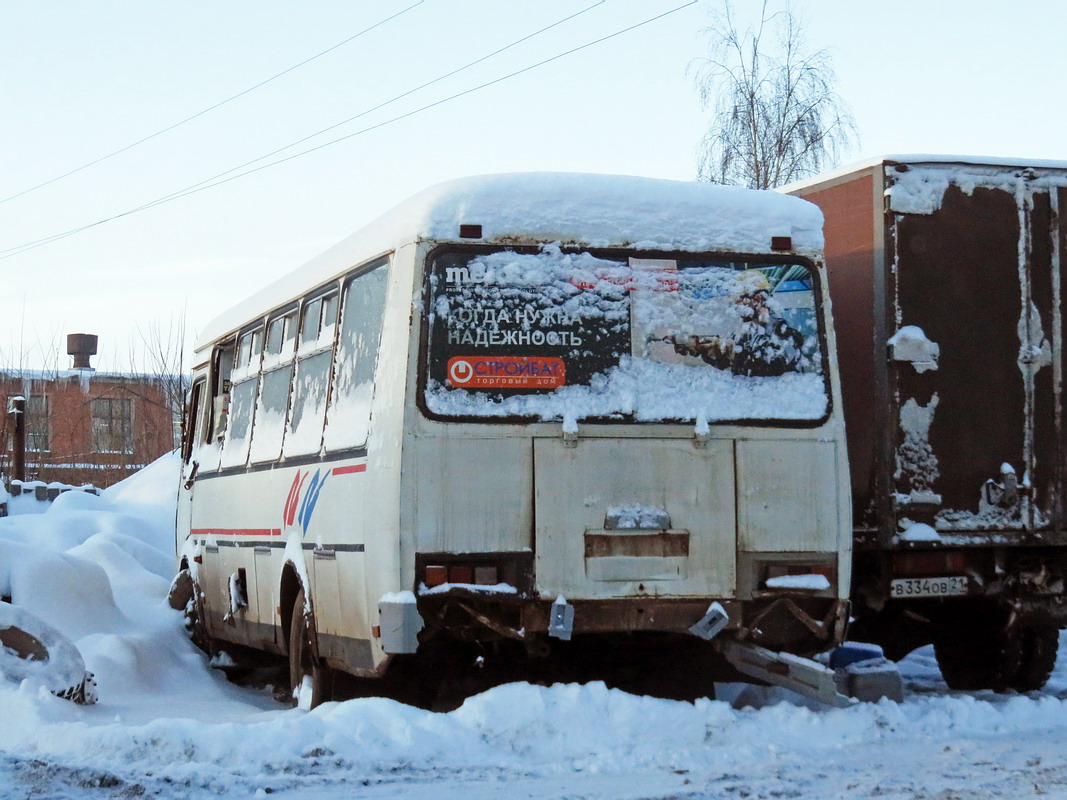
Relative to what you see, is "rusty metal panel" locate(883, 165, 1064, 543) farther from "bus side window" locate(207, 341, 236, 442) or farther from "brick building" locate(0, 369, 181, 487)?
"brick building" locate(0, 369, 181, 487)

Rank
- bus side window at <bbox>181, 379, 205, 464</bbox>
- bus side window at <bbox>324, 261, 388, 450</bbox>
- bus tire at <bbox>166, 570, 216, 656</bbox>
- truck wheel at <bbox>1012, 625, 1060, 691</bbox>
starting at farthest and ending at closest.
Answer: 1. bus side window at <bbox>181, 379, 205, 464</bbox>
2. bus tire at <bbox>166, 570, 216, 656</bbox>
3. truck wheel at <bbox>1012, 625, 1060, 691</bbox>
4. bus side window at <bbox>324, 261, 388, 450</bbox>

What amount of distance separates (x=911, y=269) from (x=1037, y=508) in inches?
62.5

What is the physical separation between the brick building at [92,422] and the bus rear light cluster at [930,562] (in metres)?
48.5

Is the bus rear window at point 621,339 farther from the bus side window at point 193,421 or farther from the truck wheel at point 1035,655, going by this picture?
the bus side window at point 193,421

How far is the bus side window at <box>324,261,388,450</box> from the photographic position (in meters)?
7.91

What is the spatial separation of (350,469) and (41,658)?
213cm

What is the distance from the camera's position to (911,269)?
29.5ft

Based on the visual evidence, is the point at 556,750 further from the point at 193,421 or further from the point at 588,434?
the point at 193,421

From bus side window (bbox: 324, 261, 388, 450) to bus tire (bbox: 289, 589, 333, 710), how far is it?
1.09 metres

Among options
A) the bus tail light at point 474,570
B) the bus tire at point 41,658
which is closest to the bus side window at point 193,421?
the bus tire at point 41,658

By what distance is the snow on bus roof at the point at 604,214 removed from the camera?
7.59 m

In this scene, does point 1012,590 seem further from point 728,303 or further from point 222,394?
point 222,394

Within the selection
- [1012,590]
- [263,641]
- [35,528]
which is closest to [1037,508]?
[1012,590]

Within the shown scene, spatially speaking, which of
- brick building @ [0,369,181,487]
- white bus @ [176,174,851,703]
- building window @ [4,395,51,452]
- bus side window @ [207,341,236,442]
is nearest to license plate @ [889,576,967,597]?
white bus @ [176,174,851,703]
